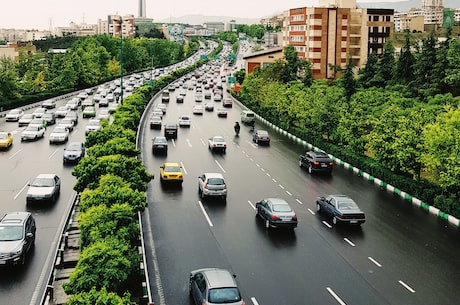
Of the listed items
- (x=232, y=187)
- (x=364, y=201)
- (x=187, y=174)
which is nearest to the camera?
(x=364, y=201)

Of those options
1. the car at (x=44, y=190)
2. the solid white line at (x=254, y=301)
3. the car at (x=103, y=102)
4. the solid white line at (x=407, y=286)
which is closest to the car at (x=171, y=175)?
the car at (x=44, y=190)

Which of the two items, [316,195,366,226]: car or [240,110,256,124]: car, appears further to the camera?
[240,110,256,124]: car

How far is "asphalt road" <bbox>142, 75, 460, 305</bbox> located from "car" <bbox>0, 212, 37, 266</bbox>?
183 inches

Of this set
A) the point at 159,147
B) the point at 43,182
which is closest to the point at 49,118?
the point at 159,147

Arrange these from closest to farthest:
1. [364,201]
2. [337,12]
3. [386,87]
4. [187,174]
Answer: [364,201] → [187,174] → [386,87] → [337,12]

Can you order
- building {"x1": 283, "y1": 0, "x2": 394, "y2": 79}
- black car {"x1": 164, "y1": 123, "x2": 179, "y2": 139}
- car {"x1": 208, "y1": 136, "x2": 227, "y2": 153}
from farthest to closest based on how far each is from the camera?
1. building {"x1": 283, "y1": 0, "x2": 394, "y2": 79}
2. black car {"x1": 164, "y1": 123, "x2": 179, "y2": 139}
3. car {"x1": 208, "y1": 136, "x2": 227, "y2": 153}

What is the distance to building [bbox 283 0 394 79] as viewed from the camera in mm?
93000

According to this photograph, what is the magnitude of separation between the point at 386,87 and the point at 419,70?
5208mm

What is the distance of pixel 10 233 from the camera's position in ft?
65.8

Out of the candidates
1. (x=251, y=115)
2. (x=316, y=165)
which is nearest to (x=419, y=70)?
(x=251, y=115)

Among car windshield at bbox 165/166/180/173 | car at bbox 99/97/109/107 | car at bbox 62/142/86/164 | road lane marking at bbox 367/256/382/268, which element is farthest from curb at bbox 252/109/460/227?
car at bbox 99/97/109/107

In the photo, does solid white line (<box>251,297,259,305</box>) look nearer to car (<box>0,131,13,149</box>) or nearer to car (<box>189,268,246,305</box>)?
car (<box>189,268,246,305</box>)

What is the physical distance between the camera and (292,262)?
2094 cm

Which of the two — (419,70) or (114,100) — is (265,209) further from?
(114,100)
